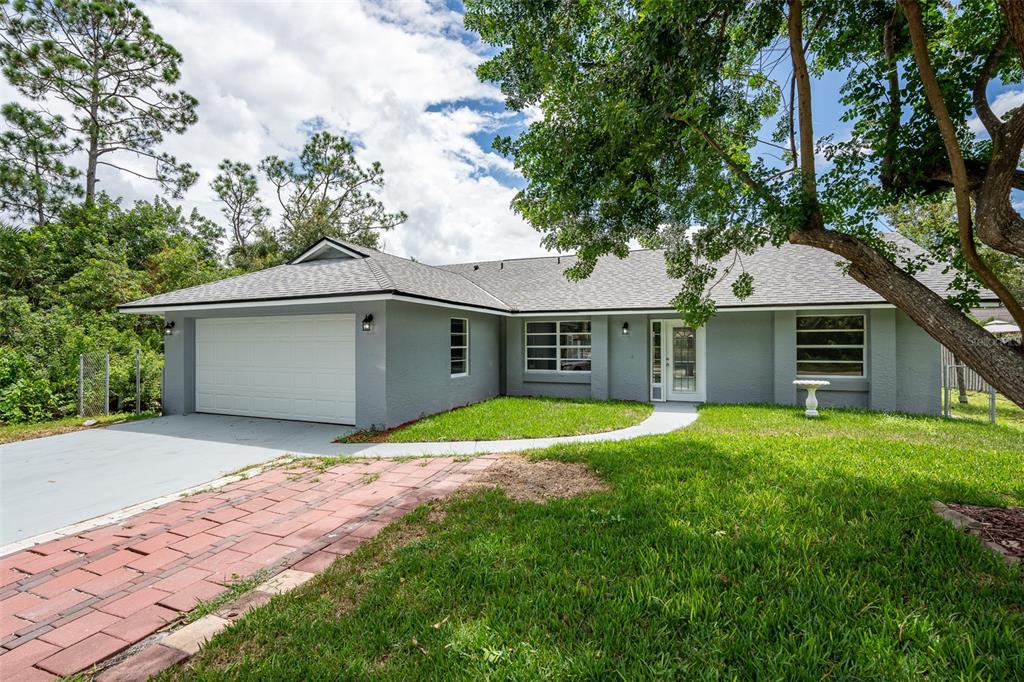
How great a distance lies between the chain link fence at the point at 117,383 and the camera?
11.4 metres

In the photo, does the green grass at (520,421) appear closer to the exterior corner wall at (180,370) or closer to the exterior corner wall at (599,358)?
the exterior corner wall at (599,358)

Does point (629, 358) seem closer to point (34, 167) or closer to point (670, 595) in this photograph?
point (670, 595)

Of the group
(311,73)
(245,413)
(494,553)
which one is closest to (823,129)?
(494,553)

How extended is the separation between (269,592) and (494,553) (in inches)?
66.6

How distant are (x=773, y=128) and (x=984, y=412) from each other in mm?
11441

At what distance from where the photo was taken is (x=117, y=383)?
39.3 feet

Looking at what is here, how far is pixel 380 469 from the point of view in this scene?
6.59 m

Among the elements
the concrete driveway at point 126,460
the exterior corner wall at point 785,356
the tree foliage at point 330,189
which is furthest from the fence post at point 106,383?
the exterior corner wall at point 785,356

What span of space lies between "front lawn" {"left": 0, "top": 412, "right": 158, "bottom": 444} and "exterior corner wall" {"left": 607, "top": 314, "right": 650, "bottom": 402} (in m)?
12.2

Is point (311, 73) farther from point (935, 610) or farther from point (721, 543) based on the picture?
point (935, 610)

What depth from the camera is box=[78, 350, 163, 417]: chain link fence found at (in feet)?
37.5

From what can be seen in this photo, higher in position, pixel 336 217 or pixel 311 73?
pixel 336 217

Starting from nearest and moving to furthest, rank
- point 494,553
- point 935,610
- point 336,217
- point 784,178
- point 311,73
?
point 935,610
point 494,553
point 784,178
point 311,73
point 336,217

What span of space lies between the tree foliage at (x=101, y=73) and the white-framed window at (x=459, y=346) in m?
19.4
